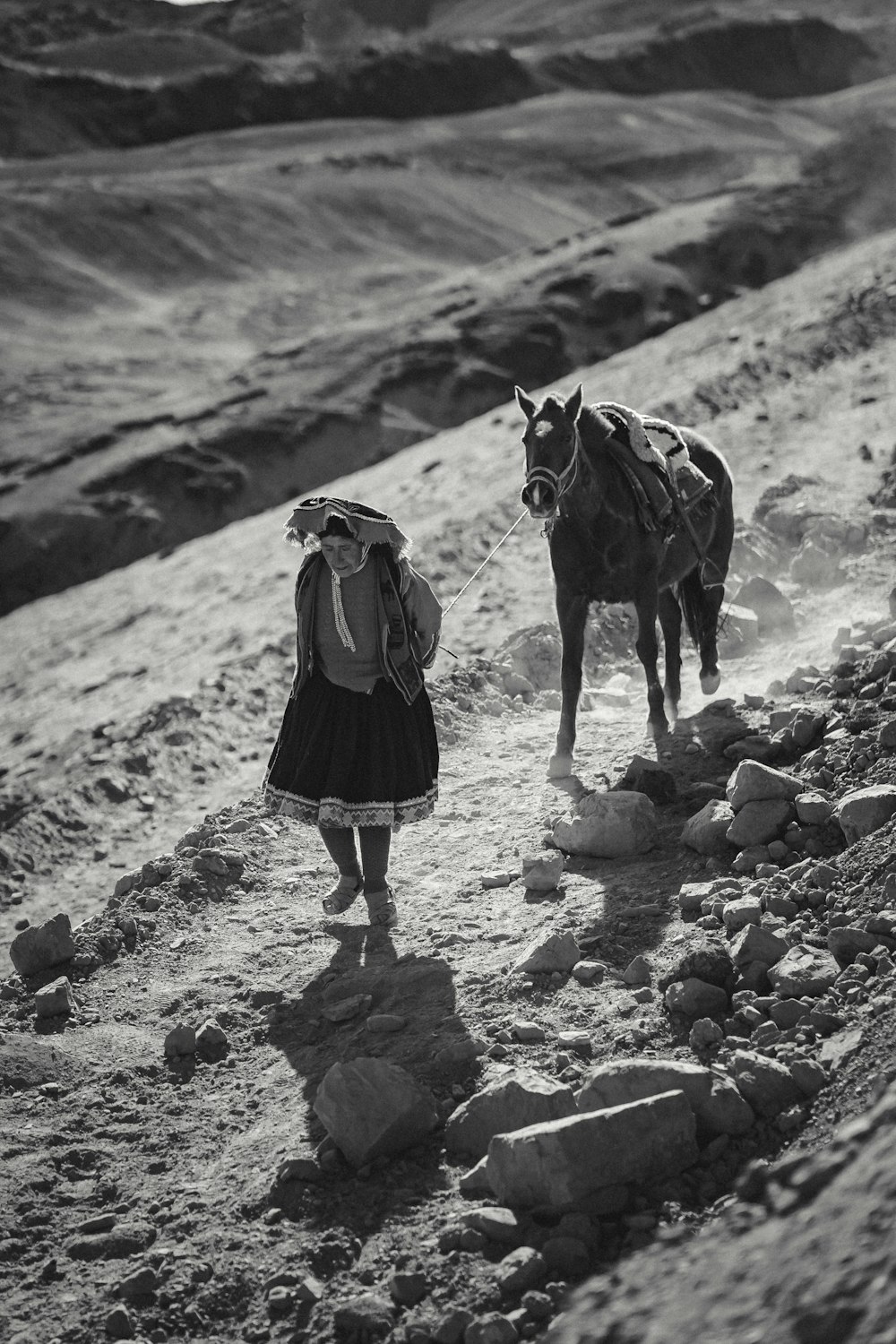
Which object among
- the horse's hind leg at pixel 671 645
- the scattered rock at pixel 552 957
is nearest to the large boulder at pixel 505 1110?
the scattered rock at pixel 552 957

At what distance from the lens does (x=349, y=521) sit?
15.7ft

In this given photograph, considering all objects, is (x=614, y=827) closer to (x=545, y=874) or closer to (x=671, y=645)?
(x=545, y=874)

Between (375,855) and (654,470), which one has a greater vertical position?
(654,470)

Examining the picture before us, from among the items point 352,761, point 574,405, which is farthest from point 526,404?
point 352,761

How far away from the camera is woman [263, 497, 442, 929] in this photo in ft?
16.1

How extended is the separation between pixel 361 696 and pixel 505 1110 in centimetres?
183

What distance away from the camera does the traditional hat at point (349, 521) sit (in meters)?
4.79

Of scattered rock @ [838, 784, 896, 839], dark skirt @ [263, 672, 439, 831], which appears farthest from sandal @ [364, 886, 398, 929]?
scattered rock @ [838, 784, 896, 839]

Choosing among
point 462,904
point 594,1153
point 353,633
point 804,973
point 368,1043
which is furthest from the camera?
point 462,904

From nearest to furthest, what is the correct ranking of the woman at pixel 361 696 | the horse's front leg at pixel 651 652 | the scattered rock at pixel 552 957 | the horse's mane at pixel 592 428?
the scattered rock at pixel 552 957 → the woman at pixel 361 696 → the horse's mane at pixel 592 428 → the horse's front leg at pixel 651 652

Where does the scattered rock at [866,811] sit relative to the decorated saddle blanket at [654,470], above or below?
below

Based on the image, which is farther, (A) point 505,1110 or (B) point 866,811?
(B) point 866,811

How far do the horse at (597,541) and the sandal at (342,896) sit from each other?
4.32 feet

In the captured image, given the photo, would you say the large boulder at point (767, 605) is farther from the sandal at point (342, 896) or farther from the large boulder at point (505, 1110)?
the large boulder at point (505, 1110)
